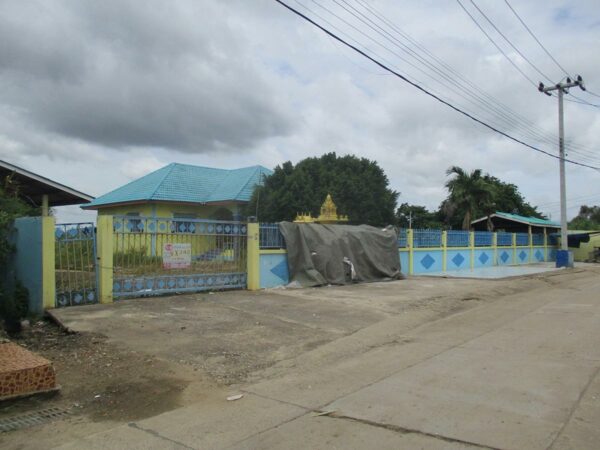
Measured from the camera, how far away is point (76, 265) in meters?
11.1

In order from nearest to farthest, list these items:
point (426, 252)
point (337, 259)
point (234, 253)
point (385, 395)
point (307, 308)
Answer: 1. point (385, 395)
2. point (307, 308)
3. point (234, 253)
4. point (337, 259)
5. point (426, 252)

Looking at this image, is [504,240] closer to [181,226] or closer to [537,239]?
[537,239]

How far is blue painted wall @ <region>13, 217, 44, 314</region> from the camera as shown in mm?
10469

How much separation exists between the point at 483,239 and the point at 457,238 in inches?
152

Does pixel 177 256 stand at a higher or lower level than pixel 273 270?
higher

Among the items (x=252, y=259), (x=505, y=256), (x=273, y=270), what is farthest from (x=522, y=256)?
(x=252, y=259)

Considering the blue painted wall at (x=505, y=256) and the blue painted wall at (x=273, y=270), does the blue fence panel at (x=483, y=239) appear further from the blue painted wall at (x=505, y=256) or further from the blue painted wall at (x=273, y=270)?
the blue painted wall at (x=273, y=270)

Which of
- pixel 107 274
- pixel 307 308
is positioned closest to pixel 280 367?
pixel 307 308

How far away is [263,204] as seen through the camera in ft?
96.9

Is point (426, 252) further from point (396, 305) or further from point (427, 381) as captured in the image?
point (427, 381)

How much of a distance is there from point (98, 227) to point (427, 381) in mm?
7913

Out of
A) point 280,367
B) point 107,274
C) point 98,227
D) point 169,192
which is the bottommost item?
point 280,367

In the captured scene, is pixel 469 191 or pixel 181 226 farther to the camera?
pixel 469 191

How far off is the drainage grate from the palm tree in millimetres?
30248
